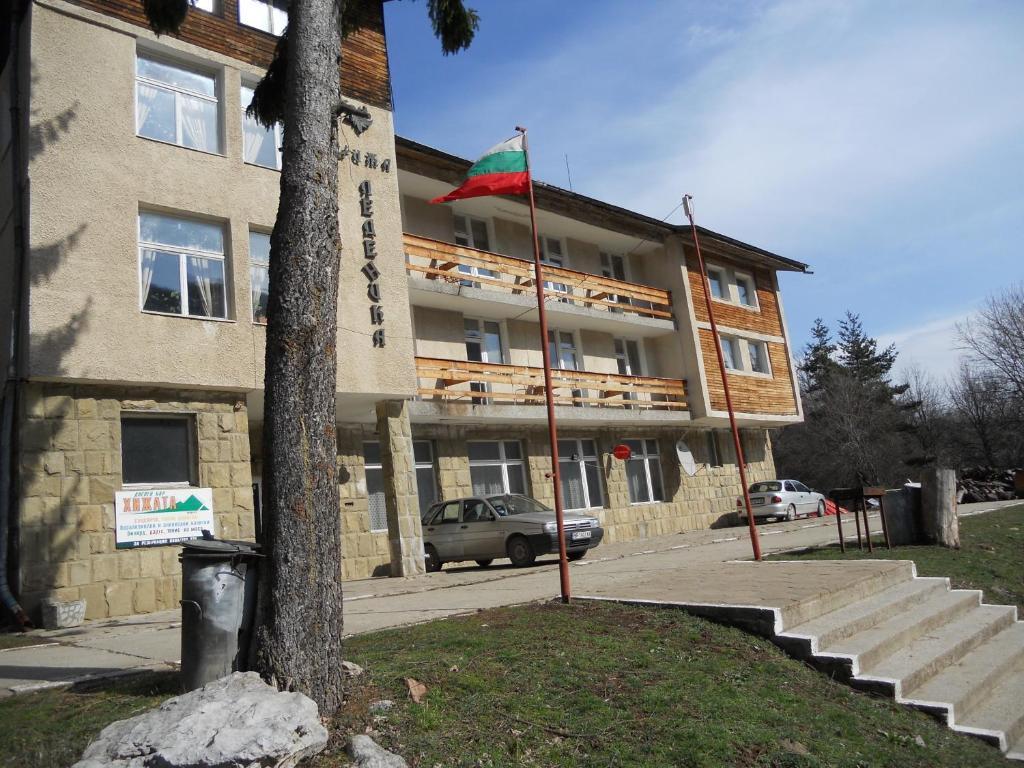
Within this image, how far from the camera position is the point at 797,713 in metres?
5.56

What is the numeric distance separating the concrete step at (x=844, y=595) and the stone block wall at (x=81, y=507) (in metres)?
9.02

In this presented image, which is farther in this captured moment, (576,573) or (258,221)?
(258,221)

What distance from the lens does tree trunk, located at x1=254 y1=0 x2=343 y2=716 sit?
4957 mm

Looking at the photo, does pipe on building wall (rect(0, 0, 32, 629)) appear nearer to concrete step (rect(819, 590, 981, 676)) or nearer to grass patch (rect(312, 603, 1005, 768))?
grass patch (rect(312, 603, 1005, 768))

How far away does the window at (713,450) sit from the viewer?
28.2 meters

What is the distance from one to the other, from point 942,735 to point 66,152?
13202 millimetres

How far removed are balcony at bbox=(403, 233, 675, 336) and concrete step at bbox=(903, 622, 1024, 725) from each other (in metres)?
13.9

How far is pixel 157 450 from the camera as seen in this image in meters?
12.7

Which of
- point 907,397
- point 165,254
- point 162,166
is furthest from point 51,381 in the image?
point 907,397

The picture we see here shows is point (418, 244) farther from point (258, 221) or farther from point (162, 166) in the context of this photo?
point (162, 166)

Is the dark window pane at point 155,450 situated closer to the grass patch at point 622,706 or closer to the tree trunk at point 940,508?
the grass patch at point 622,706

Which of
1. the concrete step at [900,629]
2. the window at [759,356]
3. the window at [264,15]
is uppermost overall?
the window at [264,15]

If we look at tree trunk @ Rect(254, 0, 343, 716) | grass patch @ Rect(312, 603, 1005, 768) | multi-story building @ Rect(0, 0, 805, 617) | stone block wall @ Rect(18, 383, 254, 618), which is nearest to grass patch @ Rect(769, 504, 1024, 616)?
grass patch @ Rect(312, 603, 1005, 768)

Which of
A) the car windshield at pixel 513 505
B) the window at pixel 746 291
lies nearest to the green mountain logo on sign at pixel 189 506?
the car windshield at pixel 513 505
